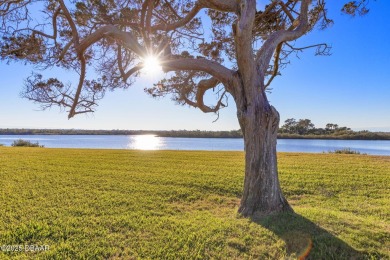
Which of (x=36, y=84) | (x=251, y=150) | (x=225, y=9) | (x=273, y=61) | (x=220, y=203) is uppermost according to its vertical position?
(x=225, y=9)

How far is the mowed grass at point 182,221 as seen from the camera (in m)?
3.55

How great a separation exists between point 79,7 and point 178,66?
311 centimetres

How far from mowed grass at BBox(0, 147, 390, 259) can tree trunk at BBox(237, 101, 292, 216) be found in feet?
1.03

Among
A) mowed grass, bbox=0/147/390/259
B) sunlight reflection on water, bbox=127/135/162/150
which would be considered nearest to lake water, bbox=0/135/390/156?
sunlight reflection on water, bbox=127/135/162/150

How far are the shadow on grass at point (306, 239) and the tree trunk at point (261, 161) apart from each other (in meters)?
0.30

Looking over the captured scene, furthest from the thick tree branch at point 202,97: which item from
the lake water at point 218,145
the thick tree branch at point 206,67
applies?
the lake water at point 218,145

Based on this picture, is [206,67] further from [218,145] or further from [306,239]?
[218,145]

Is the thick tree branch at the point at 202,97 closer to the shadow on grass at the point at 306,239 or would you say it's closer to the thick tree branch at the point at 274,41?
the thick tree branch at the point at 274,41

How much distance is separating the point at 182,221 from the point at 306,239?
2.00 m

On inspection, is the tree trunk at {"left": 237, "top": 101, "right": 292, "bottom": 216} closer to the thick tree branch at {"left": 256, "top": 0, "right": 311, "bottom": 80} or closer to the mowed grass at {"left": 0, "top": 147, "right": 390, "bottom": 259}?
the mowed grass at {"left": 0, "top": 147, "right": 390, "bottom": 259}

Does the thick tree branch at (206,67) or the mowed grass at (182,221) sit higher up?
the thick tree branch at (206,67)

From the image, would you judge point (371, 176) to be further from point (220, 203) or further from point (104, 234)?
point (104, 234)

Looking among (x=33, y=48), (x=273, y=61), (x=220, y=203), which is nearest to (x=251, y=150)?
(x=220, y=203)

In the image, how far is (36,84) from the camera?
266 inches
